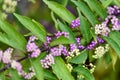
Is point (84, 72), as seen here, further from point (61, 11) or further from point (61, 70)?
point (61, 11)

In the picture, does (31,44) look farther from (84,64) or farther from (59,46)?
(84,64)

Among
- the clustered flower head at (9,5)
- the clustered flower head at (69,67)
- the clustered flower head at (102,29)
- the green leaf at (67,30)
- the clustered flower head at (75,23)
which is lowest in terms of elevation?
the clustered flower head at (69,67)

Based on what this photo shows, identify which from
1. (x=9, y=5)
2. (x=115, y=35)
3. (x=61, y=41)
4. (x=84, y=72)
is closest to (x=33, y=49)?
(x=61, y=41)

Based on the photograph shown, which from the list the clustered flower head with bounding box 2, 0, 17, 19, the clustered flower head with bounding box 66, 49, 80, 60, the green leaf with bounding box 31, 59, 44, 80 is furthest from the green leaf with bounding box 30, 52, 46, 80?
the clustered flower head with bounding box 2, 0, 17, 19

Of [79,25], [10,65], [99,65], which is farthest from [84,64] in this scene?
[99,65]

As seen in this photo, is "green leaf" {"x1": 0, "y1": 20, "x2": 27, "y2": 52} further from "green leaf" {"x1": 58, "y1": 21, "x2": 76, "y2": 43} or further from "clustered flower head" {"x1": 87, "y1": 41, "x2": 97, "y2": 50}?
"clustered flower head" {"x1": 87, "y1": 41, "x2": 97, "y2": 50}

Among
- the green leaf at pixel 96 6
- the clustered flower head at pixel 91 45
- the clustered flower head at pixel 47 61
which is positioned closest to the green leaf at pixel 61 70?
the clustered flower head at pixel 47 61

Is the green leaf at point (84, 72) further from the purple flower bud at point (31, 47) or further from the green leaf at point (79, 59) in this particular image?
the purple flower bud at point (31, 47)

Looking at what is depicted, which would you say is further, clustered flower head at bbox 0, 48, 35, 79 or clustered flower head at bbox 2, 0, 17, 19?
clustered flower head at bbox 2, 0, 17, 19
